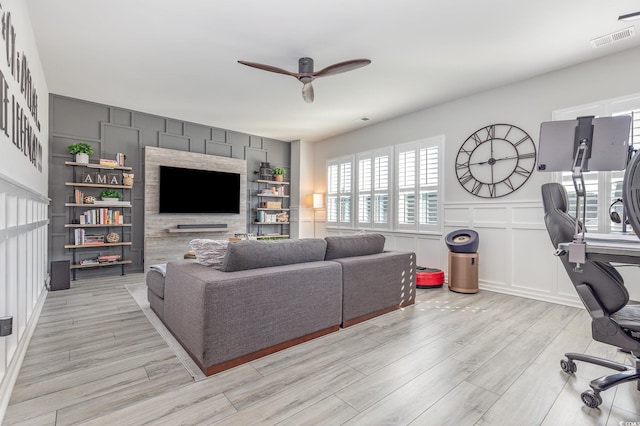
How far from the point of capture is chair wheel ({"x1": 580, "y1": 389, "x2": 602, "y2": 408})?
5.37 ft

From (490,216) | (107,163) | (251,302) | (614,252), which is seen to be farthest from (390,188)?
(107,163)

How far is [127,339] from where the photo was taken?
251 centimetres

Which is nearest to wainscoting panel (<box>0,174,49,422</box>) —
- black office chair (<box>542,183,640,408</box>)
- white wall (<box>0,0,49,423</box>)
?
white wall (<box>0,0,49,423</box>)

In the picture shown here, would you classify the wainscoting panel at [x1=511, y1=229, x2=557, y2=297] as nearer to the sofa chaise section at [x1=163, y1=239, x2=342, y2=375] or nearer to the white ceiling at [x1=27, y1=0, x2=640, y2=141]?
the white ceiling at [x1=27, y1=0, x2=640, y2=141]

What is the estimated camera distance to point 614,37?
298cm

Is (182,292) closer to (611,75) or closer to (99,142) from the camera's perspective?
(99,142)

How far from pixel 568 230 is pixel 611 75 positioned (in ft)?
9.35

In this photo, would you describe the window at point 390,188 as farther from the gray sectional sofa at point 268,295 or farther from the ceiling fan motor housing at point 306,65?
the ceiling fan motor housing at point 306,65

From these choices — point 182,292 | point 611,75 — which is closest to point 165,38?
point 182,292

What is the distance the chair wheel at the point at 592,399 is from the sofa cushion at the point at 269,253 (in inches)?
75.0

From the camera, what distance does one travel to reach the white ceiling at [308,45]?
2662mm

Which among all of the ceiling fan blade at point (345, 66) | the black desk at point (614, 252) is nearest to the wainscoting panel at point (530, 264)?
the black desk at point (614, 252)

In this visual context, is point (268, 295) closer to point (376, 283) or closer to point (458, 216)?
point (376, 283)

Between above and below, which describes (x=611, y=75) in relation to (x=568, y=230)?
above
